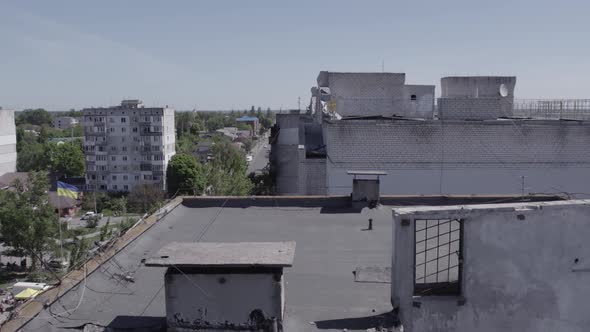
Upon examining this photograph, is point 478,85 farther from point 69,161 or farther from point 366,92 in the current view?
point 69,161

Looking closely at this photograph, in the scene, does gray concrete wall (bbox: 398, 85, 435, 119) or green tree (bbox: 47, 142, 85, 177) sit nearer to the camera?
gray concrete wall (bbox: 398, 85, 435, 119)

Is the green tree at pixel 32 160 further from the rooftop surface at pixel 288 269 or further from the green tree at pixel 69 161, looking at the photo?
the rooftop surface at pixel 288 269

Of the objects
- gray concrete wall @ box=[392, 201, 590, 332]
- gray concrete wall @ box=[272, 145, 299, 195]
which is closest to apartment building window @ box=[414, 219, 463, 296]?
gray concrete wall @ box=[392, 201, 590, 332]

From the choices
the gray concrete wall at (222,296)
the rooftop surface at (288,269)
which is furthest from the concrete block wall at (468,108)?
the gray concrete wall at (222,296)

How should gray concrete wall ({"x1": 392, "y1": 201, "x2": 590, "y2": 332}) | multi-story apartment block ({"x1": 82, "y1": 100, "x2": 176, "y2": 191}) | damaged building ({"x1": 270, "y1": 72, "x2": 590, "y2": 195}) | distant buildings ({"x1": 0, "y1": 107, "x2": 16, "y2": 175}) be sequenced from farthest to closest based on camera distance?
distant buildings ({"x1": 0, "y1": 107, "x2": 16, "y2": 175}) → multi-story apartment block ({"x1": 82, "y1": 100, "x2": 176, "y2": 191}) → damaged building ({"x1": 270, "y1": 72, "x2": 590, "y2": 195}) → gray concrete wall ({"x1": 392, "y1": 201, "x2": 590, "y2": 332})

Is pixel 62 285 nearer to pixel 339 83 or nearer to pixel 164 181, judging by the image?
pixel 339 83

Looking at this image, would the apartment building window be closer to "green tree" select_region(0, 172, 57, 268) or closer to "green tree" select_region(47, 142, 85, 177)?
"green tree" select_region(0, 172, 57, 268)

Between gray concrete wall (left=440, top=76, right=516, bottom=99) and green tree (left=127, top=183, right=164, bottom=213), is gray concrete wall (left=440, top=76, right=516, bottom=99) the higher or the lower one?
the higher one
